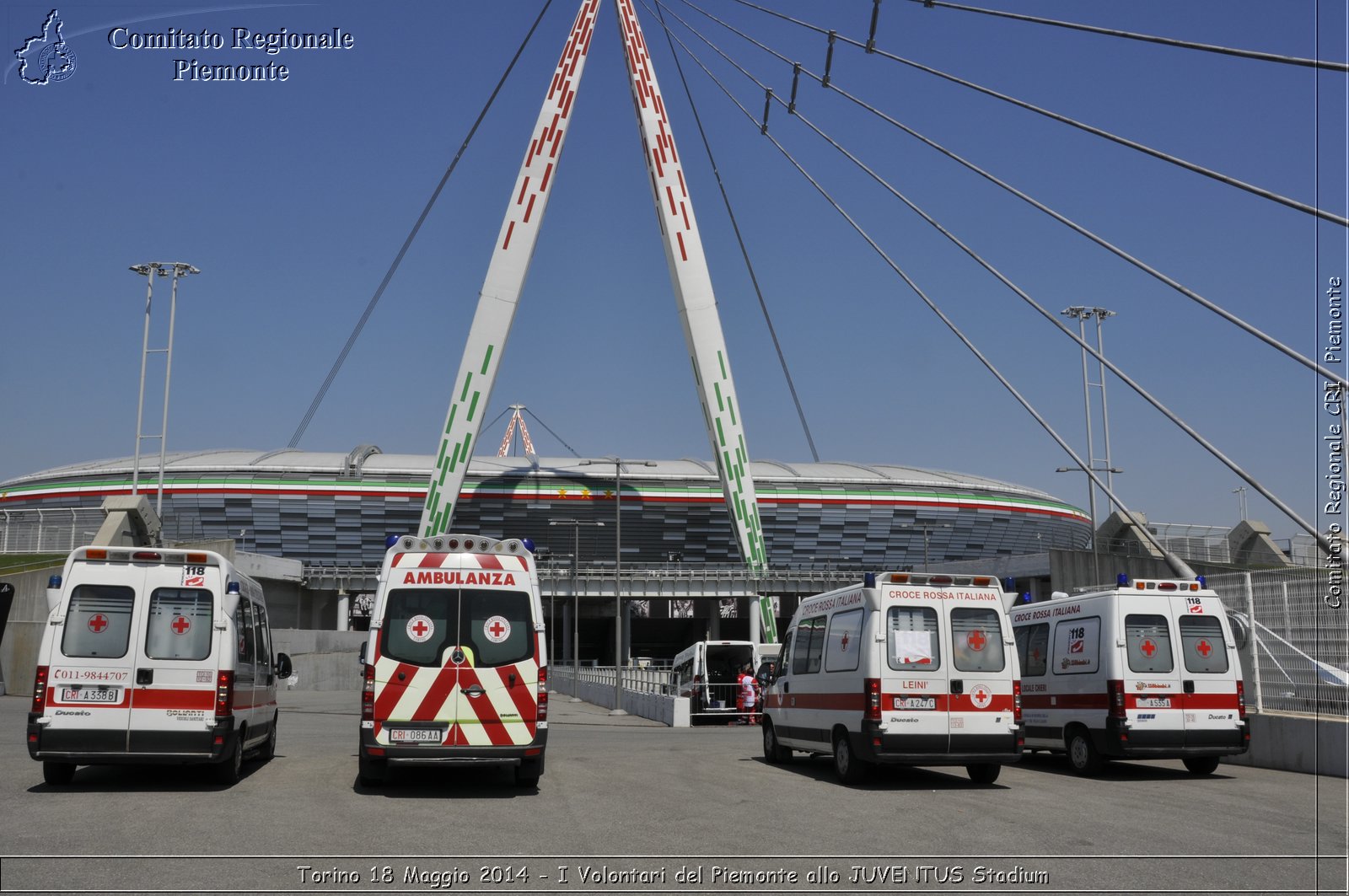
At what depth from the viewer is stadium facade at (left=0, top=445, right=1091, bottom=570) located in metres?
77.5

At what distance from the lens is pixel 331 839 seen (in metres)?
8.93

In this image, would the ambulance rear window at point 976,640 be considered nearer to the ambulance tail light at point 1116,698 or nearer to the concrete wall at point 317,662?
the ambulance tail light at point 1116,698

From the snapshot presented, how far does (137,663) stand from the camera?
11.6 meters

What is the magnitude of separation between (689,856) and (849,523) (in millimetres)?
75005

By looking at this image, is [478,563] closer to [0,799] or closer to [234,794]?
[234,794]

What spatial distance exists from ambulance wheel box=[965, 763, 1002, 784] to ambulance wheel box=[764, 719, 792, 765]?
3105mm

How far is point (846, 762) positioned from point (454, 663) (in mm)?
4547

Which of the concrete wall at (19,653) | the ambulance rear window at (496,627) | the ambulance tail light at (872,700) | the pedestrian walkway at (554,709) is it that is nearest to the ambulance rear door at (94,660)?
the ambulance rear window at (496,627)

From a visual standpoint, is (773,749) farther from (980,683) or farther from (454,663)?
(454,663)

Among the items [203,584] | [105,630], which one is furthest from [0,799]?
[203,584]

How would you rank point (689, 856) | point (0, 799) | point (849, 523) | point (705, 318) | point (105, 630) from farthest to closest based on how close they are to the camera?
point (849, 523) < point (705, 318) < point (105, 630) < point (0, 799) < point (689, 856)

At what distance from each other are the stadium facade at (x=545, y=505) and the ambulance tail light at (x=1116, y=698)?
63.2m

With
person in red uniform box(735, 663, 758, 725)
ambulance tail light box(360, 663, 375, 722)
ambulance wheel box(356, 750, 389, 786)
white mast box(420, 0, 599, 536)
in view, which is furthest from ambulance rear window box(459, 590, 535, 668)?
white mast box(420, 0, 599, 536)

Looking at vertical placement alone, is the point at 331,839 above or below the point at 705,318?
below
